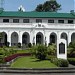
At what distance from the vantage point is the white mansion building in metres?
74.4

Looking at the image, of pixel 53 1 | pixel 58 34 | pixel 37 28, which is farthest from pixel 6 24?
pixel 53 1

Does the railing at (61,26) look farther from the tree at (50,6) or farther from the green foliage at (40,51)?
the green foliage at (40,51)

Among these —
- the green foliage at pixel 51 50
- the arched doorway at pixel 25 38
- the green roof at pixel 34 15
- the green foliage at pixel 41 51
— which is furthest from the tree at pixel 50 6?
the green foliage at pixel 41 51

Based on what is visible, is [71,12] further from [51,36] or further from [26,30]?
[26,30]

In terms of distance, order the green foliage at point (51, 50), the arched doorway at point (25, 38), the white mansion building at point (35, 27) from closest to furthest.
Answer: the green foliage at point (51, 50) → the white mansion building at point (35, 27) → the arched doorway at point (25, 38)

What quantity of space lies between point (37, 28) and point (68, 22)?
779 centimetres

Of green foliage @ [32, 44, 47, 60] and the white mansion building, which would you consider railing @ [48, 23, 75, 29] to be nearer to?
the white mansion building

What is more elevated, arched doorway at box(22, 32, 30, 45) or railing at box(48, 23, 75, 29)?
railing at box(48, 23, 75, 29)

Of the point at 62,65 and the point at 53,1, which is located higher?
the point at 53,1

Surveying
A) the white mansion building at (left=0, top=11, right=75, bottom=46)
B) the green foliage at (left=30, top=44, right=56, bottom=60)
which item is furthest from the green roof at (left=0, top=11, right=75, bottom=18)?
the green foliage at (left=30, top=44, right=56, bottom=60)

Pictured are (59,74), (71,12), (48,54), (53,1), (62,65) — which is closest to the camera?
(59,74)

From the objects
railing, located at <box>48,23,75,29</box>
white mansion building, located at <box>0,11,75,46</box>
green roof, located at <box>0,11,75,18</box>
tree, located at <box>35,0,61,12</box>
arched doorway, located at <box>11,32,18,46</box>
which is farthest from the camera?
tree, located at <box>35,0,61,12</box>

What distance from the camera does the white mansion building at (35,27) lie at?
7444cm

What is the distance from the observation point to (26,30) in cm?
7475
